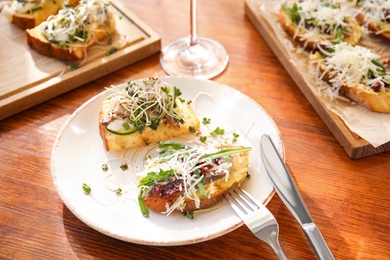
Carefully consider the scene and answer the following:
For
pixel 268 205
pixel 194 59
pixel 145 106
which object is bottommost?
pixel 268 205

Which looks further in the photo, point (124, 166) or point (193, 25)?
point (193, 25)

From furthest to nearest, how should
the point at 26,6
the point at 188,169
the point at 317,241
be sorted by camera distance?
the point at 26,6 < the point at 188,169 < the point at 317,241

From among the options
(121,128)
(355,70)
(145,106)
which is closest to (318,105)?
(355,70)

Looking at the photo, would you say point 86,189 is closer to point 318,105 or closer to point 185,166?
point 185,166

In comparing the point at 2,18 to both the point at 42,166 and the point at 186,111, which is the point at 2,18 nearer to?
the point at 42,166

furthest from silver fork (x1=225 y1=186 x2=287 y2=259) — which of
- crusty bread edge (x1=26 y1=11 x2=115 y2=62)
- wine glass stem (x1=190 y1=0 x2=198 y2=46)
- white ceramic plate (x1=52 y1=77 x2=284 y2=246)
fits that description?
crusty bread edge (x1=26 y1=11 x2=115 y2=62)

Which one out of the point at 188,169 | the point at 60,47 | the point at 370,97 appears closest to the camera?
the point at 188,169

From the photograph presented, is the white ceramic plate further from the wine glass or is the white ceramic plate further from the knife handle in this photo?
the wine glass

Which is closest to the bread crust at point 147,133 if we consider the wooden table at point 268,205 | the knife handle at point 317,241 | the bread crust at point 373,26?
the wooden table at point 268,205
